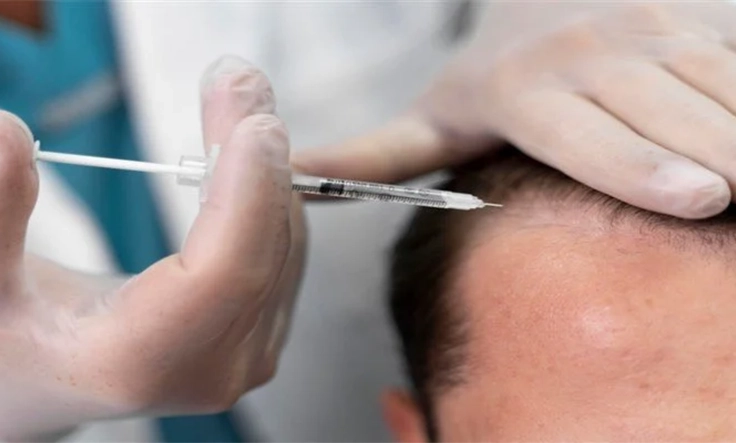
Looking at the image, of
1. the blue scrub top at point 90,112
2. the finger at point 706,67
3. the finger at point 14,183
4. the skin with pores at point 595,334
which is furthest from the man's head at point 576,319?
the blue scrub top at point 90,112

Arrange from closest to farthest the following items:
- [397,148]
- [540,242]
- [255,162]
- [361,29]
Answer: [255,162] → [540,242] → [397,148] → [361,29]

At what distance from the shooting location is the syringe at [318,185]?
0.67 meters

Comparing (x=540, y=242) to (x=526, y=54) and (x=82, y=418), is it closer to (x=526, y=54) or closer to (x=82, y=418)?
(x=526, y=54)

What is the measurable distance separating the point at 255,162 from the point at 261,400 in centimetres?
65

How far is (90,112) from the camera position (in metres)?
1.23

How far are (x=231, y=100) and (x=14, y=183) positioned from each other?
0.19 m

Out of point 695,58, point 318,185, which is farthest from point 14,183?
point 695,58

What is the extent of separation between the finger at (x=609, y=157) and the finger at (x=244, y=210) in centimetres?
27

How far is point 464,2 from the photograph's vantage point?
1247 millimetres

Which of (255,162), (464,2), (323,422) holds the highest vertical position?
(255,162)

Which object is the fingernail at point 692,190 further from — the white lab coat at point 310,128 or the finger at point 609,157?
the white lab coat at point 310,128

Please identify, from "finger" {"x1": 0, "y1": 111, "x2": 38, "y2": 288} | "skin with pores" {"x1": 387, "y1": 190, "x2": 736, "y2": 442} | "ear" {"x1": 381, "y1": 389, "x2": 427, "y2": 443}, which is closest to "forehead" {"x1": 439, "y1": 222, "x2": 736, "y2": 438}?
"skin with pores" {"x1": 387, "y1": 190, "x2": 736, "y2": 442}

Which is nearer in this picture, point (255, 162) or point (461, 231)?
point (255, 162)

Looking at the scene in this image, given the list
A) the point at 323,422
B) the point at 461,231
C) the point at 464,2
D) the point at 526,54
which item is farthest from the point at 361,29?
the point at 323,422
